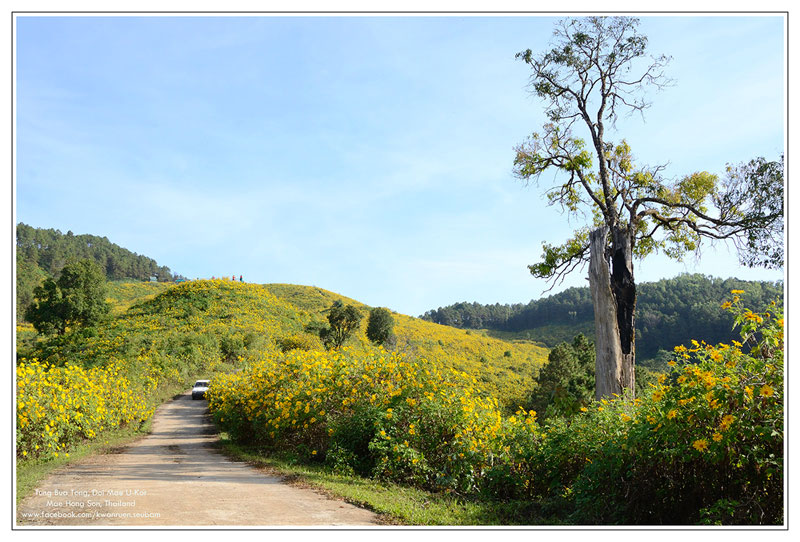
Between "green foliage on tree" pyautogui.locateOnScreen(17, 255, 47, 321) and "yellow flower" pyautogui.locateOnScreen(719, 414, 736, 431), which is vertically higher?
"green foliage on tree" pyautogui.locateOnScreen(17, 255, 47, 321)

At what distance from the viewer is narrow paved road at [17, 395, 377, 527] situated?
15.2ft

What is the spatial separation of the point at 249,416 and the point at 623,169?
9785 millimetres

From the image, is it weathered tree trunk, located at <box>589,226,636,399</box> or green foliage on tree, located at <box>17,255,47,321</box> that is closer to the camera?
green foliage on tree, located at <box>17,255,47,321</box>

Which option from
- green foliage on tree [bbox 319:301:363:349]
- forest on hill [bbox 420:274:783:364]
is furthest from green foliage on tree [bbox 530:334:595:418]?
green foliage on tree [bbox 319:301:363:349]

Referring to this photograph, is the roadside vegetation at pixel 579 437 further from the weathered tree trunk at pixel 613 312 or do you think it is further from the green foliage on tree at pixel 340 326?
the green foliage on tree at pixel 340 326

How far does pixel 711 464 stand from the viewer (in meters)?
4.24

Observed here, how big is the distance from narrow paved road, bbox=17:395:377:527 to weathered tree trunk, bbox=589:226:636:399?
5.62m

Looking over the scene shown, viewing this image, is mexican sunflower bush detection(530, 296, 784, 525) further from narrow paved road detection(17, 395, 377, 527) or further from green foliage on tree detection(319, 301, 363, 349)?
green foliage on tree detection(319, 301, 363, 349)

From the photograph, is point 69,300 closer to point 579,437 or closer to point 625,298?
point 625,298

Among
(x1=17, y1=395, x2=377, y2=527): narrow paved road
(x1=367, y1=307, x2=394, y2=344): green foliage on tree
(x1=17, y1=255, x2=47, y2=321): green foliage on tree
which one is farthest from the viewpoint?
(x1=367, y1=307, x2=394, y2=344): green foliage on tree

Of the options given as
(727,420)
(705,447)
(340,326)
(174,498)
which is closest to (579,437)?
(705,447)

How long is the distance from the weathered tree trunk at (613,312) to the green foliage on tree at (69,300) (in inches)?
1033

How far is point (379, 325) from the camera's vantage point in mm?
38562
